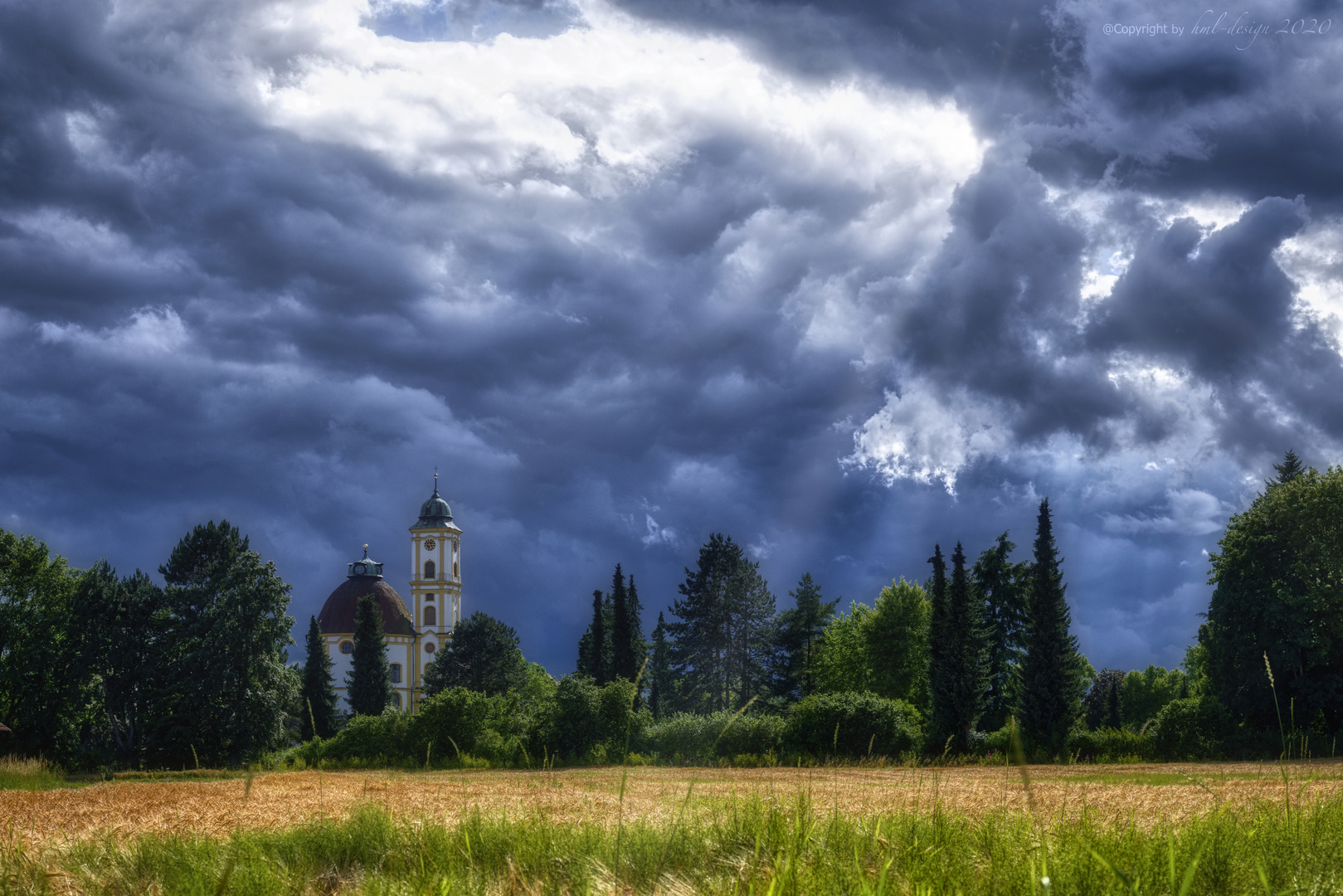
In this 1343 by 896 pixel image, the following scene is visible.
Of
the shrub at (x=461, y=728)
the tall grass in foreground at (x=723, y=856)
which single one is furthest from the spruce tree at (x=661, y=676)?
the tall grass in foreground at (x=723, y=856)

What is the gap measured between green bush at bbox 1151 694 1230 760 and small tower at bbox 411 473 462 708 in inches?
2936

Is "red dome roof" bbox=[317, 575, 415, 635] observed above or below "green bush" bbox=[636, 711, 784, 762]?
above

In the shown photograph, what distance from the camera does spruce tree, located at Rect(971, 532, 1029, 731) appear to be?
49781 millimetres

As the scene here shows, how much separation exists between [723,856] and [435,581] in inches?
3839

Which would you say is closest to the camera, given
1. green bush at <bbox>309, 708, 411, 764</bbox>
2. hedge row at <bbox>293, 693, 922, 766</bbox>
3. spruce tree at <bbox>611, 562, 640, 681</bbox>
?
hedge row at <bbox>293, 693, 922, 766</bbox>

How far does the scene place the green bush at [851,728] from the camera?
33.7m

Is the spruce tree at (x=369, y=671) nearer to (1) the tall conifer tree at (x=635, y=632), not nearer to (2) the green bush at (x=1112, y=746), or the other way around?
(1) the tall conifer tree at (x=635, y=632)

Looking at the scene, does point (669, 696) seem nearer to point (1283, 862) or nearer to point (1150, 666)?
point (1150, 666)

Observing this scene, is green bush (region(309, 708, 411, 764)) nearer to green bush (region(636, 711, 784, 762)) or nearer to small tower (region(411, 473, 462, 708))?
green bush (region(636, 711, 784, 762))

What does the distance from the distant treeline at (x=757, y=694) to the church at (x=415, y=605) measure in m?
41.1

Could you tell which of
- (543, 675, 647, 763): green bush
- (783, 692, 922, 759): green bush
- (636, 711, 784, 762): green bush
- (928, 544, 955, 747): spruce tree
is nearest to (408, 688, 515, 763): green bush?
(543, 675, 647, 763): green bush

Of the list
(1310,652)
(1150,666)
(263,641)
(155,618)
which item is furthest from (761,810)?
(1150,666)

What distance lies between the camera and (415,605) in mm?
98812

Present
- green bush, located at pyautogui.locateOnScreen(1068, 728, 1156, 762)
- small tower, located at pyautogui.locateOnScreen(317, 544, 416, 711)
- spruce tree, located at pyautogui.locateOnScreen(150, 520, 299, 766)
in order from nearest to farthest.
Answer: green bush, located at pyautogui.locateOnScreen(1068, 728, 1156, 762) < spruce tree, located at pyautogui.locateOnScreen(150, 520, 299, 766) < small tower, located at pyautogui.locateOnScreen(317, 544, 416, 711)
